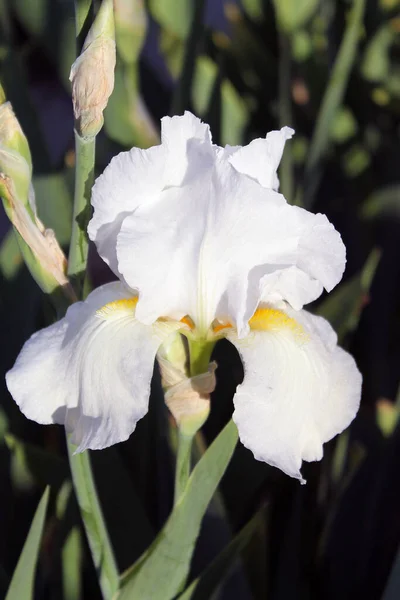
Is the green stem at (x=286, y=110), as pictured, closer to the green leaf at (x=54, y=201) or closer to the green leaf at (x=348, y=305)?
the green leaf at (x=348, y=305)

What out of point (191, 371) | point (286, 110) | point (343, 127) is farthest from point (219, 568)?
point (343, 127)

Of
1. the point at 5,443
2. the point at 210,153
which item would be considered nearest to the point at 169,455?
the point at 5,443

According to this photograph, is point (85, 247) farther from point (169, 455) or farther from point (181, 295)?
point (169, 455)

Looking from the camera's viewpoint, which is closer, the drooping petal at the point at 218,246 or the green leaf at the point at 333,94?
the drooping petal at the point at 218,246

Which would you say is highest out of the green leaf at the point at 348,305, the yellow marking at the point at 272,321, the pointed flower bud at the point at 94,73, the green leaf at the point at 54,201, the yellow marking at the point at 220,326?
the pointed flower bud at the point at 94,73

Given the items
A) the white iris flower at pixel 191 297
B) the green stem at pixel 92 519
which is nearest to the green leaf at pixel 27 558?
the green stem at pixel 92 519

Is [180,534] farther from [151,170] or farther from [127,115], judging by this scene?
[127,115]

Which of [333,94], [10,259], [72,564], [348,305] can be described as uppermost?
[333,94]

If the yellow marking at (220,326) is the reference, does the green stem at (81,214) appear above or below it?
above
